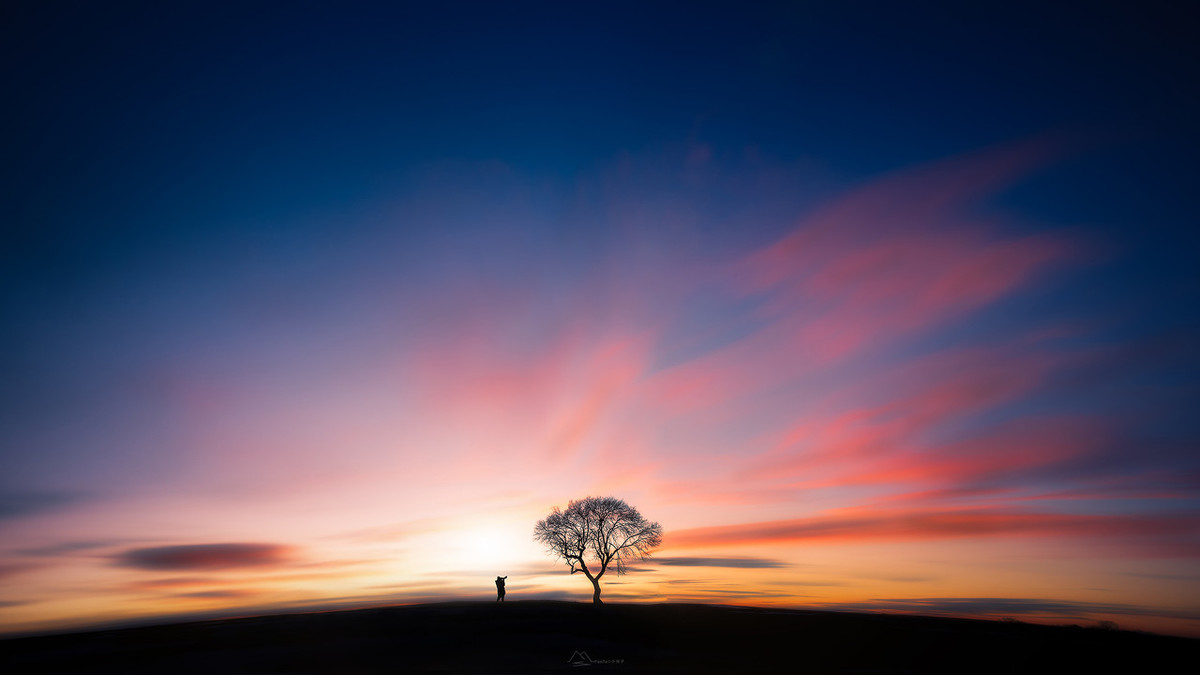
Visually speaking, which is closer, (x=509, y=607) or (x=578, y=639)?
(x=578, y=639)

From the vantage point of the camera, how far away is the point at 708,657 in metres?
35.6

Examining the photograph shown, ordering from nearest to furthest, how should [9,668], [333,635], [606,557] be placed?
[9,668] → [333,635] → [606,557]

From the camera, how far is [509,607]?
2343 inches

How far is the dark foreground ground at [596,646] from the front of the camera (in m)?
33.4

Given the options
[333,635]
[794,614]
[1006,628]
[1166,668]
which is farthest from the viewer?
[794,614]

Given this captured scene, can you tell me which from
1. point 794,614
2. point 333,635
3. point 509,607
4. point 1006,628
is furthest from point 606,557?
point 1006,628

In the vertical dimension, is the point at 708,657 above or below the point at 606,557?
below

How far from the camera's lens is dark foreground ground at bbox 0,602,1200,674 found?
1315 inches

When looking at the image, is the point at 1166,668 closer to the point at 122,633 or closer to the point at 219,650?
the point at 219,650

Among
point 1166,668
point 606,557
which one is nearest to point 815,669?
point 1166,668

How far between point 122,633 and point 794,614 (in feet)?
181

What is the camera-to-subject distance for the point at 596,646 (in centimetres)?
3938

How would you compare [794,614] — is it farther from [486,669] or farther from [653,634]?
[486,669]

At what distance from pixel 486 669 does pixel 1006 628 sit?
4087cm
